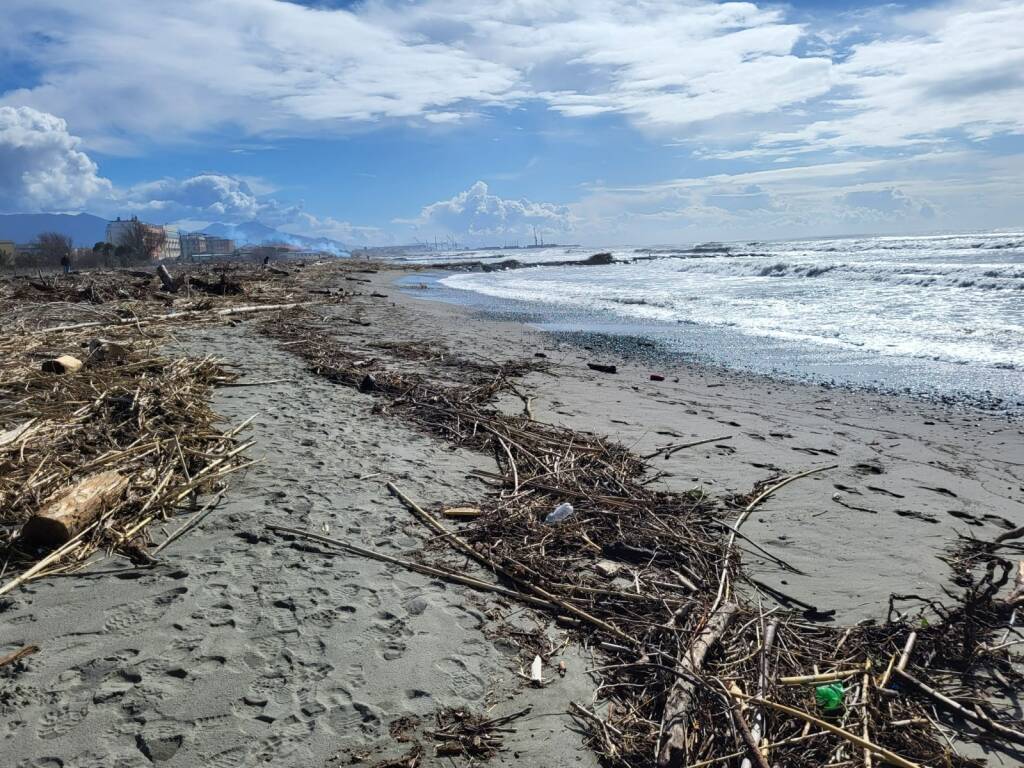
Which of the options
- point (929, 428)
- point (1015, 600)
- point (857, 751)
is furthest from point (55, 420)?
point (929, 428)

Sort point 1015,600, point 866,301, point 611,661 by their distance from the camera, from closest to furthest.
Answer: point 611,661, point 1015,600, point 866,301

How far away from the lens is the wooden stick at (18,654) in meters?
2.31

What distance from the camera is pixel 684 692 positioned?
239 cm

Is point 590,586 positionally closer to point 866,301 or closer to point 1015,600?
point 1015,600

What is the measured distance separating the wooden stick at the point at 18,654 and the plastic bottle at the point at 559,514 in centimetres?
256

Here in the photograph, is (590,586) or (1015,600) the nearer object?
(1015,600)

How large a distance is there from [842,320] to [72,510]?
15.2m

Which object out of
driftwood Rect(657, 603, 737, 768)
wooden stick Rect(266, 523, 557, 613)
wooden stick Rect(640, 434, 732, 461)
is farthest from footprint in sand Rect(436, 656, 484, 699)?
wooden stick Rect(640, 434, 732, 461)

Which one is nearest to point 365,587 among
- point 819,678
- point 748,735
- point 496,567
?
point 496,567

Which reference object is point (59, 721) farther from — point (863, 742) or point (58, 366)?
point (58, 366)

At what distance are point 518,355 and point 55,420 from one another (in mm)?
6576

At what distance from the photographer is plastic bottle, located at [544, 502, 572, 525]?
3.87m

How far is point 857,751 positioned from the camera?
217 cm

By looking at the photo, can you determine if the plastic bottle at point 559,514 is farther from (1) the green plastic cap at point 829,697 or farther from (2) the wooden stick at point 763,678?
(1) the green plastic cap at point 829,697
